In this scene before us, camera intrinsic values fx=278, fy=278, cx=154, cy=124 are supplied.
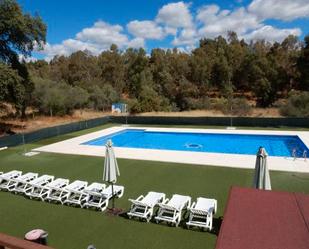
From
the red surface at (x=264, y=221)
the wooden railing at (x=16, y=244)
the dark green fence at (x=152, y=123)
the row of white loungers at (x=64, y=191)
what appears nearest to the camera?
the wooden railing at (x=16, y=244)

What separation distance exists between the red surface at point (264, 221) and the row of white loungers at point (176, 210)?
198 centimetres

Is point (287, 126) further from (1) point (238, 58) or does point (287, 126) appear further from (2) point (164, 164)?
(1) point (238, 58)

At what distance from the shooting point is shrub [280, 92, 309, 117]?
2289 centimetres

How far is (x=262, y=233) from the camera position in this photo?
3.02 meters

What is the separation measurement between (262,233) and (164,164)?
8258mm

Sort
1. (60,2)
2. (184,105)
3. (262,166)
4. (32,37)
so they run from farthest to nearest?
(184,105) → (60,2) → (32,37) → (262,166)

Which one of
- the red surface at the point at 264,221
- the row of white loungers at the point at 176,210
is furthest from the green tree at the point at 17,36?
the red surface at the point at 264,221

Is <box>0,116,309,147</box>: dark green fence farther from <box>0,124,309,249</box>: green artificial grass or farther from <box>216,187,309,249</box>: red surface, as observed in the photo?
<box>216,187,309,249</box>: red surface

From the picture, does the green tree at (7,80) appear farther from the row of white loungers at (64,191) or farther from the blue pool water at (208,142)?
the row of white loungers at (64,191)

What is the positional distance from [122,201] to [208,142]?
10131 millimetres

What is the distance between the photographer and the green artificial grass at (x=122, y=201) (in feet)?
18.9

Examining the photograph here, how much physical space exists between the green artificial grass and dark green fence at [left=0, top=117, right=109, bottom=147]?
192 centimetres

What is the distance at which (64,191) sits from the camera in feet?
25.4

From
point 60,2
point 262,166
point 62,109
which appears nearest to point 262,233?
point 262,166
